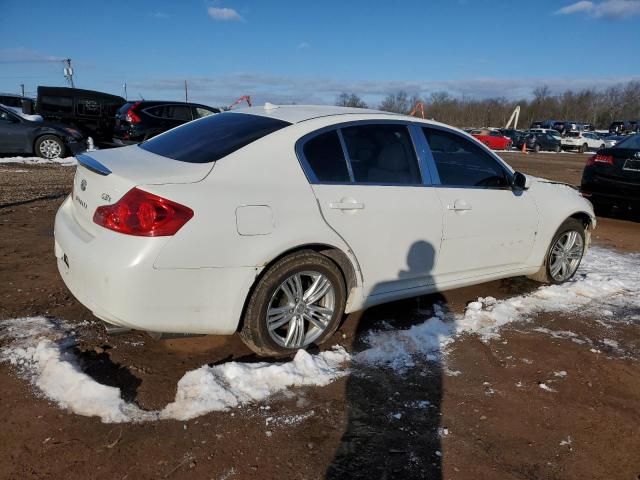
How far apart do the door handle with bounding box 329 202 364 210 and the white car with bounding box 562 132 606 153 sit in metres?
38.3

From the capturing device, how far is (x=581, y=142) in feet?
119

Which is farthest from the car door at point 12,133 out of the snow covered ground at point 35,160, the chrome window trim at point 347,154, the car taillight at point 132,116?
the chrome window trim at point 347,154

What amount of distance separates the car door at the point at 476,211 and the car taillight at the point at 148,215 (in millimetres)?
2031

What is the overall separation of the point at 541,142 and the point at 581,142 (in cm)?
301

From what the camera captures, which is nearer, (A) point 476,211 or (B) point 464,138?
(A) point 476,211

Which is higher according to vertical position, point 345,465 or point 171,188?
point 171,188

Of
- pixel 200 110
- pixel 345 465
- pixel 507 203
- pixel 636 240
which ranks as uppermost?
pixel 200 110

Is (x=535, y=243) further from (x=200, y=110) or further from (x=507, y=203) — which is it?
(x=200, y=110)

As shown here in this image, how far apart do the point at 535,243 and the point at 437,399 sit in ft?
7.68

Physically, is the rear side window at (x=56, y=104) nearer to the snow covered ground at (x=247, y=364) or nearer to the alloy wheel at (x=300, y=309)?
the snow covered ground at (x=247, y=364)

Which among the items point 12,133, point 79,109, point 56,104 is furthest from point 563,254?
point 56,104

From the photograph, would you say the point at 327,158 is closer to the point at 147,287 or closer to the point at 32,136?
the point at 147,287

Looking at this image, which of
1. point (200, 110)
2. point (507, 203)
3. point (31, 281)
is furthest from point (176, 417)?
point (200, 110)

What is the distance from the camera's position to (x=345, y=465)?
242 centimetres
